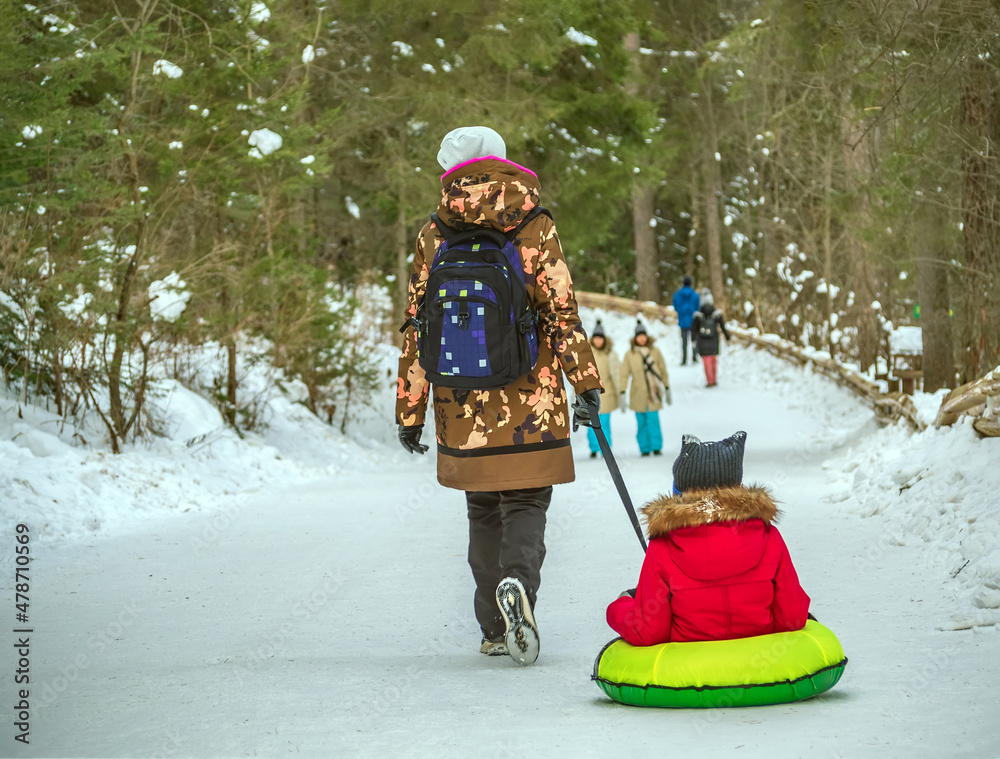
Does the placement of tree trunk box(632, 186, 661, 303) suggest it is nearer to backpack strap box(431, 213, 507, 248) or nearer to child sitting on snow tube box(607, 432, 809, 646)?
backpack strap box(431, 213, 507, 248)

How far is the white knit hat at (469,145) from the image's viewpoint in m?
4.30

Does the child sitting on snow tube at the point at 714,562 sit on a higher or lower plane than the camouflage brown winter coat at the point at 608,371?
lower

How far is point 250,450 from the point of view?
11.3 m

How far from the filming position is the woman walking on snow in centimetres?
415

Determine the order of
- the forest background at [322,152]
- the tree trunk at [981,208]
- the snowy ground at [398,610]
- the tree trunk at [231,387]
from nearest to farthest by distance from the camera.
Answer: the snowy ground at [398,610] < the forest background at [322,152] < the tree trunk at [981,208] < the tree trunk at [231,387]

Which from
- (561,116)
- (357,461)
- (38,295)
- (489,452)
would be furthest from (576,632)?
(561,116)

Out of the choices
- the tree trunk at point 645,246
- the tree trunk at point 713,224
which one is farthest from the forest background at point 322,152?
the tree trunk at point 713,224

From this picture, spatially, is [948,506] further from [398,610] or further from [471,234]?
[471,234]

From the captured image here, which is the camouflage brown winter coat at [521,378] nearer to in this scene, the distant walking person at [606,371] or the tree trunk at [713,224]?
the distant walking person at [606,371]

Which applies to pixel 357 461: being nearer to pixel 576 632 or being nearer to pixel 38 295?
pixel 38 295

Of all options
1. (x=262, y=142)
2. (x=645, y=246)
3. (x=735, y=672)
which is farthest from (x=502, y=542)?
(x=645, y=246)

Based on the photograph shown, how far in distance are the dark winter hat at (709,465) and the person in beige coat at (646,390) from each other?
31.6ft

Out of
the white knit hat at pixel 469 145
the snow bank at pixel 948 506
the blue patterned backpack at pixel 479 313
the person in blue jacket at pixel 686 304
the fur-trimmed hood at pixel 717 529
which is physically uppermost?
the person in blue jacket at pixel 686 304

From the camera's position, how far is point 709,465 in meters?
3.50
